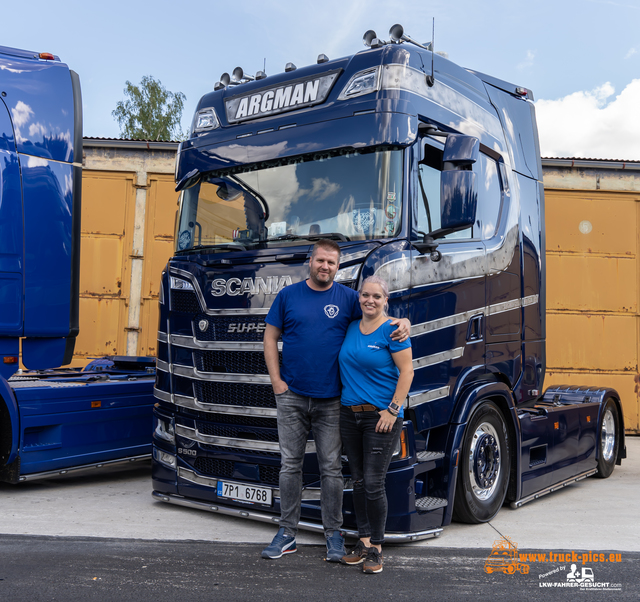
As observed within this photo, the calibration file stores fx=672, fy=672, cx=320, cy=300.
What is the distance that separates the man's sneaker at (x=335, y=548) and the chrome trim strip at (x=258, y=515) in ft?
0.49

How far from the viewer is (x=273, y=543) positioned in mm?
4309

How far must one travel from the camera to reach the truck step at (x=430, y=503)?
4.60 meters

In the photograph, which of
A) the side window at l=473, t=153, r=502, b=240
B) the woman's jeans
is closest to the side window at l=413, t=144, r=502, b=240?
the side window at l=473, t=153, r=502, b=240

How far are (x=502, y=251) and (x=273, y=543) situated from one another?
9.71 feet

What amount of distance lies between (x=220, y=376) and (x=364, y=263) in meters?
1.39

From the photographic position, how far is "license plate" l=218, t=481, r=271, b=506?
15.8 feet

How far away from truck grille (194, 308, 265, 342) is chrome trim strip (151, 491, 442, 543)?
1.28m

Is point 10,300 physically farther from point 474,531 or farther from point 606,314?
point 606,314

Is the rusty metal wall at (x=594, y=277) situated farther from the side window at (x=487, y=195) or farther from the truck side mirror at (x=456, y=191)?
the truck side mirror at (x=456, y=191)

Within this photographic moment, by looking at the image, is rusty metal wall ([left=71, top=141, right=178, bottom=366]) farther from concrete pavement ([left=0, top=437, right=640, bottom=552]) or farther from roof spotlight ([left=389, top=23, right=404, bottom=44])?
roof spotlight ([left=389, top=23, right=404, bottom=44])

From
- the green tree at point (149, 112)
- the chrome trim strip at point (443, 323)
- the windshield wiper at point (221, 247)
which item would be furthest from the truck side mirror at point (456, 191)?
A: the green tree at point (149, 112)

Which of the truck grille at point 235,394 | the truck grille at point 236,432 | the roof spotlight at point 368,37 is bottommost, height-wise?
the truck grille at point 236,432

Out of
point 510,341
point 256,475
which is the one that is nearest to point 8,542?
point 256,475

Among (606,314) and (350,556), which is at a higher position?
(606,314)
